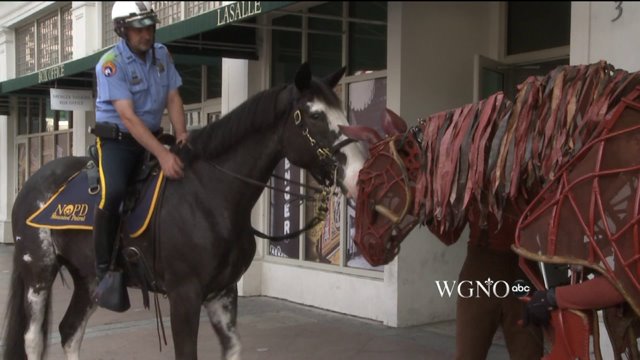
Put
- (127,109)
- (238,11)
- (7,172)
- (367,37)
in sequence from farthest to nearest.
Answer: (7,172) → (367,37) → (238,11) → (127,109)

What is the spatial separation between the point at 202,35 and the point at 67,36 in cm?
675

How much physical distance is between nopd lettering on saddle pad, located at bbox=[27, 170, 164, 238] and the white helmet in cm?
90

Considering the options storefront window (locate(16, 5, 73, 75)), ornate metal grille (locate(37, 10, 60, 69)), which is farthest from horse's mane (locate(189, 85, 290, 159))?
ornate metal grille (locate(37, 10, 60, 69))

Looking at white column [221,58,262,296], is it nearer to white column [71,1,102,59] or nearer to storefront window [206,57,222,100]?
storefront window [206,57,222,100]

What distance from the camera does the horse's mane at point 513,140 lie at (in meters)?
2.53

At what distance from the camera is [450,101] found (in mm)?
6949

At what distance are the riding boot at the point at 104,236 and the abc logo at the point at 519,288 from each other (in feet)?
7.56

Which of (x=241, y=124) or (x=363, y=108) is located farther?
(x=363, y=108)

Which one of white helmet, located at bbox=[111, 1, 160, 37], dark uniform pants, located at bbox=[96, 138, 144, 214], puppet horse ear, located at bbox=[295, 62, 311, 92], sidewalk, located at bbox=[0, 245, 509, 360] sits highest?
white helmet, located at bbox=[111, 1, 160, 37]

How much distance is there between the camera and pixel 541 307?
2.53m

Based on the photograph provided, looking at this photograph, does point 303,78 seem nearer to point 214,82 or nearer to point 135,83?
point 135,83

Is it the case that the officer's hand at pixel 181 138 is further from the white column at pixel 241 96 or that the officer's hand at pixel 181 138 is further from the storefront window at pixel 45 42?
the storefront window at pixel 45 42

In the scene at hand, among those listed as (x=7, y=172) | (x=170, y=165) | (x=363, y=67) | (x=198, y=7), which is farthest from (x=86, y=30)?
(x=170, y=165)

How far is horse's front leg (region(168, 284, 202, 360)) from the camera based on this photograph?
3.44 m
